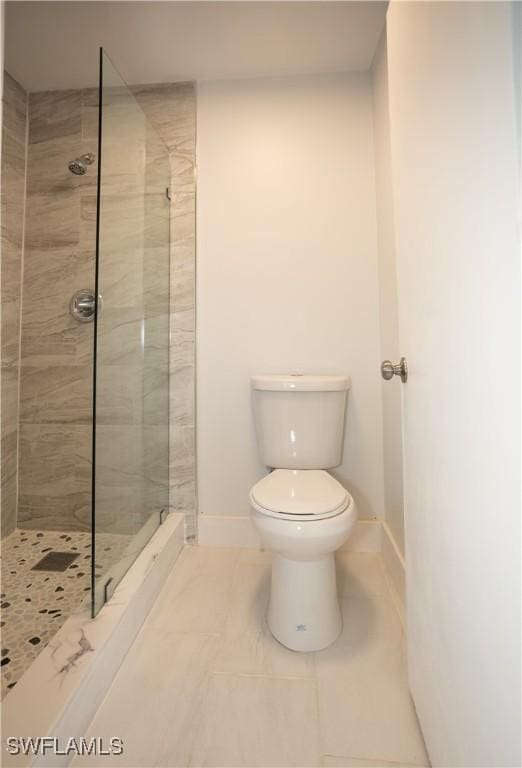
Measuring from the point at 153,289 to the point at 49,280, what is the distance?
635 mm

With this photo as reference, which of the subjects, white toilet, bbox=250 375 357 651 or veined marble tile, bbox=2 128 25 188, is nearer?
white toilet, bbox=250 375 357 651

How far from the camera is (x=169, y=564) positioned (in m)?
1.47

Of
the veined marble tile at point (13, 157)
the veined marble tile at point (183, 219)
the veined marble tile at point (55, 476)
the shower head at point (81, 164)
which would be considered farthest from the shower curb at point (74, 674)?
the veined marble tile at point (13, 157)

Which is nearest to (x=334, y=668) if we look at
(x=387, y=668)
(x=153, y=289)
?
(x=387, y=668)

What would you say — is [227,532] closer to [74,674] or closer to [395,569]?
[395,569]

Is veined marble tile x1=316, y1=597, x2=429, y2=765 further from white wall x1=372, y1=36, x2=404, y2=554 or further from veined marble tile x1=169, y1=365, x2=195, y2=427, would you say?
veined marble tile x1=169, y1=365, x2=195, y2=427

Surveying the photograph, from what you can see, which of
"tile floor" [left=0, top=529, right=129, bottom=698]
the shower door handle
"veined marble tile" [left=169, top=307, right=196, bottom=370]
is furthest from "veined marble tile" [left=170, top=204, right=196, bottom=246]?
"tile floor" [left=0, top=529, right=129, bottom=698]

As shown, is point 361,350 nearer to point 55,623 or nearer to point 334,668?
point 334,668

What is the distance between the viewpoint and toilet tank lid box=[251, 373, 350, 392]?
146cm

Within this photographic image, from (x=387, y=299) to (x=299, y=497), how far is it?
909 millimetres

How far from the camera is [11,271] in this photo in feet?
5.61

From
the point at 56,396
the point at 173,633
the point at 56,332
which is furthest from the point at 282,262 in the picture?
the point at 173,633

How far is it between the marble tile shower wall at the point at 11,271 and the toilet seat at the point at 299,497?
4.28 feet

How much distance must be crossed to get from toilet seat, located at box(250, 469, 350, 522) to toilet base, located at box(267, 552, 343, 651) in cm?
18
